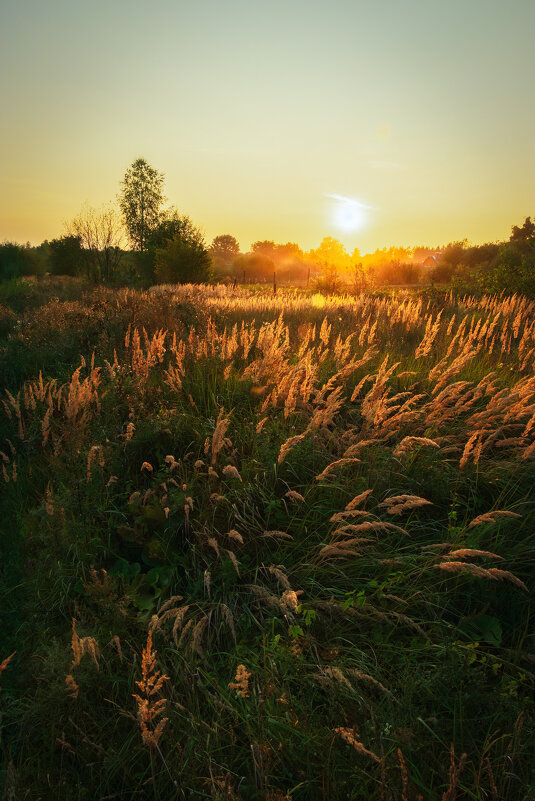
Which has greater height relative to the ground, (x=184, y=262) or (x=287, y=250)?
(x=287, y=250)

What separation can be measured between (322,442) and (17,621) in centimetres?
218

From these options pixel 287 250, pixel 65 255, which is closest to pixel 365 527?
pixel 65 255

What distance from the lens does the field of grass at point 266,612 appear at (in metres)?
1.42

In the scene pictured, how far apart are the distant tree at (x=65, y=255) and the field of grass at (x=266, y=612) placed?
37822 millimetres

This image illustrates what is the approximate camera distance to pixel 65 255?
3675 cm

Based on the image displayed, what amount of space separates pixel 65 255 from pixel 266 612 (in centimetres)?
4201

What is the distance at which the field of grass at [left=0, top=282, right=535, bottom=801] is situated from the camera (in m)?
1.42

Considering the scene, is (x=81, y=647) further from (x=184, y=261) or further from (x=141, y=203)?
(x=141, y=203)

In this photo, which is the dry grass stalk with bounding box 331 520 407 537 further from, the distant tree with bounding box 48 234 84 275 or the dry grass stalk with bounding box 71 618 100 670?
the distant tree with bounding box 48 234 84 275

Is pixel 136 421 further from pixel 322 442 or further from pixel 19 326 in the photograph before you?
pixel 19 326

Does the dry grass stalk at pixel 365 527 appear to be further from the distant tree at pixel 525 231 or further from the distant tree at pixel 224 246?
the distant tree at pixel 224 246

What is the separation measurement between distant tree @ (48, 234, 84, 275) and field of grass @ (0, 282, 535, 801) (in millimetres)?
37822

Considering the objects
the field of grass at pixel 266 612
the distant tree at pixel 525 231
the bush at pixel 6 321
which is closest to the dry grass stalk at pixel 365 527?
the field of grass at pixel 266 612

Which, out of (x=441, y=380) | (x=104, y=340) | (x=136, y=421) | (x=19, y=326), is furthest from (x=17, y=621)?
(x=19, y=326)
